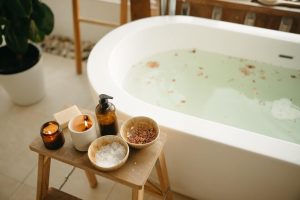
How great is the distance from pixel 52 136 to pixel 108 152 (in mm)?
207

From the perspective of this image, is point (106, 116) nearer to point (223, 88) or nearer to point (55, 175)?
point (55, 175)

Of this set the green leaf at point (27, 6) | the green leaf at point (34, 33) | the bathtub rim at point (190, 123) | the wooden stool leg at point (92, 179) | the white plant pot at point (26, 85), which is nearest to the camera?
the bathtub rim at point (190, 123)

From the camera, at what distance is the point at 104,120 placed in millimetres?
1009

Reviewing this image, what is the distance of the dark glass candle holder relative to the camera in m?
0.98

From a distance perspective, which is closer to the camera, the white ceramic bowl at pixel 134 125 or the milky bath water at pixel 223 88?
the white ceramic bowl at pixel 134 125

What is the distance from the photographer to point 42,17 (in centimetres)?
173

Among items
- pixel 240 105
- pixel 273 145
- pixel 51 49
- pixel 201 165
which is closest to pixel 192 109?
pixel 240 105

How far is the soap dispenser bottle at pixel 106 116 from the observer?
3.19 ft

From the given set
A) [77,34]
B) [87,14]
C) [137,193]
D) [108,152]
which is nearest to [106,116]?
[108,152]

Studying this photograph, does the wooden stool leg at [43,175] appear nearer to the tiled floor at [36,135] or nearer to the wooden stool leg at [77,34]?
the tiled floor at [36,135]

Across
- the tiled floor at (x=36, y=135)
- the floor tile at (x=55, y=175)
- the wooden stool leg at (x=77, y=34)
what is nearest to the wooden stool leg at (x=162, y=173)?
the tiled floor at (x=36, y=135)

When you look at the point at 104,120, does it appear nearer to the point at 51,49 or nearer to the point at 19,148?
the point at 19,148

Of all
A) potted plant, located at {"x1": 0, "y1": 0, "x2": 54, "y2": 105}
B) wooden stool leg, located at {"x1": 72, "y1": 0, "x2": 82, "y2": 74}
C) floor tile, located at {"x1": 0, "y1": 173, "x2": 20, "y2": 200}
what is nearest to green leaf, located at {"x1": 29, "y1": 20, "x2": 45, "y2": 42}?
potted plant, located at {"x1": 0, "y1": 0, "x2": 54, "y2": 105}

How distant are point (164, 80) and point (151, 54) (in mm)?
241
